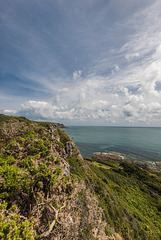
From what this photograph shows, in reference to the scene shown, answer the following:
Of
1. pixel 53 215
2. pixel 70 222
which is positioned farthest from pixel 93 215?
pixel 53 215

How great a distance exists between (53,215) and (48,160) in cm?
601

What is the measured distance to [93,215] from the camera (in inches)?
290

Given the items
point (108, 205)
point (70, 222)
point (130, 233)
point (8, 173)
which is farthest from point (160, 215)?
point (8, 173)

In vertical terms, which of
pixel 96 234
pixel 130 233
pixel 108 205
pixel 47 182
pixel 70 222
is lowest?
pixel 130 233

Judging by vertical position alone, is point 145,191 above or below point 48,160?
below

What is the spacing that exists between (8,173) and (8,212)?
7.05ft

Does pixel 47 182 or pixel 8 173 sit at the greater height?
pixel 8 173

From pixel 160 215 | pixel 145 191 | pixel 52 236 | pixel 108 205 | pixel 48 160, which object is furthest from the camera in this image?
pixel 145 191

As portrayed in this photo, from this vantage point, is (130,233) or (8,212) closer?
(8,212)

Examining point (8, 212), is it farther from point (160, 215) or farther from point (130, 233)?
point (160, 215)

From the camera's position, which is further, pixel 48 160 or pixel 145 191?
pixel 145 191

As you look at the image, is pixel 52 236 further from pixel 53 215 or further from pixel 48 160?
pixel 48 160

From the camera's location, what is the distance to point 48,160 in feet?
36.0

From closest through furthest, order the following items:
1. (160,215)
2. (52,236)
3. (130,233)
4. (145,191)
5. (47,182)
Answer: (52,236)
(47,182)
(130,233)
(160,215)
(145,191)
